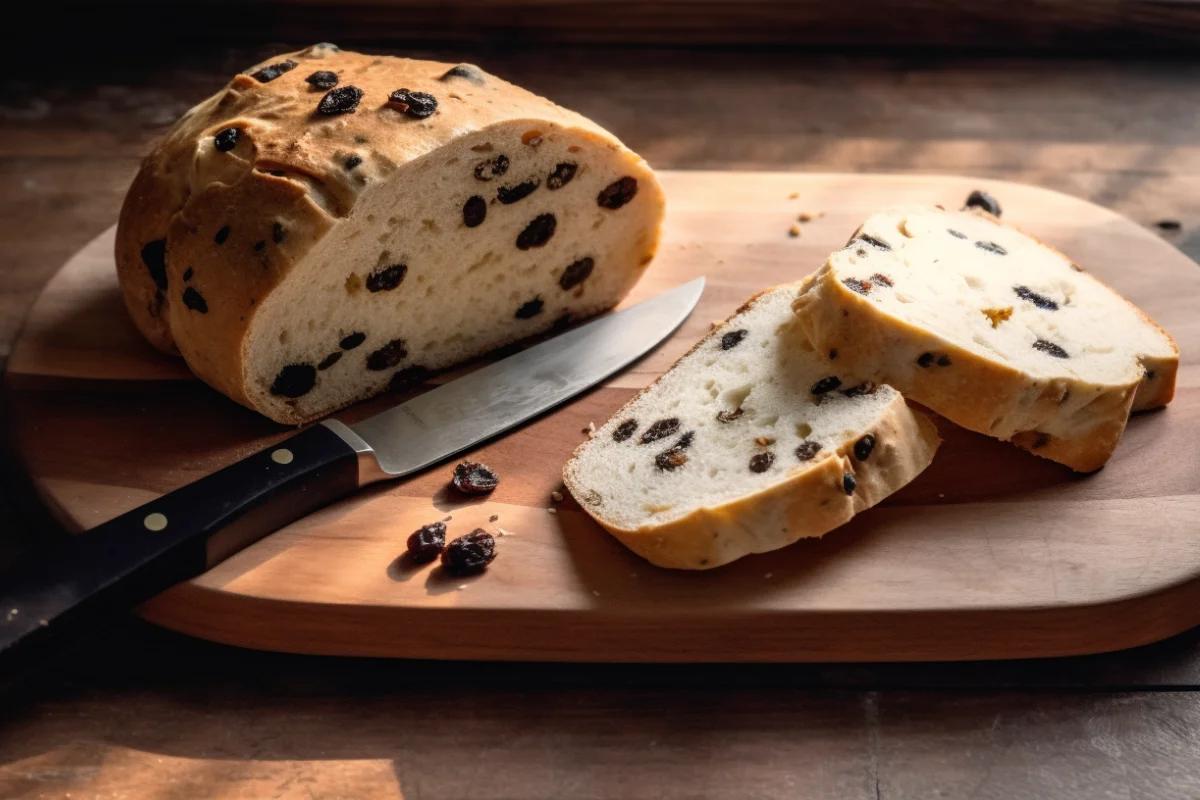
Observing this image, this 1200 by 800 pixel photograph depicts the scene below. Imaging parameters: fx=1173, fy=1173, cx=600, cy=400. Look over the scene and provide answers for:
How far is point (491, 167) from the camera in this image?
2.57 meters

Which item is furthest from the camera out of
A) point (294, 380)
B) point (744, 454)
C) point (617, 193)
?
point (617, 193)

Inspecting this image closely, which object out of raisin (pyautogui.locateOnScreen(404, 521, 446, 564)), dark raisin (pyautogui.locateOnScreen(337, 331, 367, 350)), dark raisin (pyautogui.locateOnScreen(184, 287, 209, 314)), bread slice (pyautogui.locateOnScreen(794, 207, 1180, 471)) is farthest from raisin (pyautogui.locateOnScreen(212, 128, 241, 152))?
bread slice (pyautogui.locateOnScreen(794, 207, 1180, 471))

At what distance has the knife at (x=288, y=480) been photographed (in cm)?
193

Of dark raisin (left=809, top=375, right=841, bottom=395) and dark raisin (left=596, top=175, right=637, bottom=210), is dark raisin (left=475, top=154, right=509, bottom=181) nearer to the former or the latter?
dark raisin (left=596, top=175, right=637, bottom=210)

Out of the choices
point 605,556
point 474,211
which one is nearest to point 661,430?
point 605,556

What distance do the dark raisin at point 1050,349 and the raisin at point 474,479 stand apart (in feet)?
3.82

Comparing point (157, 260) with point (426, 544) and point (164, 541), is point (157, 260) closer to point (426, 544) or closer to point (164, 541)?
point (164, 541)

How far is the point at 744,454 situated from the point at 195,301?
3.85ft

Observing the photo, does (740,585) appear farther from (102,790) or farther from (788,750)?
(102,790)

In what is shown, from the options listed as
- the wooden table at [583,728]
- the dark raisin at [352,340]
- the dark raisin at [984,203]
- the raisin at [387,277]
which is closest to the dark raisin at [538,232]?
the raisin at [387,277]

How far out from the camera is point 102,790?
1940 millimetres

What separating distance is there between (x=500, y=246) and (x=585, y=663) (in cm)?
103

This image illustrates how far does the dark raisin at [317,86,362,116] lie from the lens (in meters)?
2.46

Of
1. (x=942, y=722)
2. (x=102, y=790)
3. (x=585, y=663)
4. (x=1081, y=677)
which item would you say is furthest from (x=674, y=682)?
(x=102, y=790)
